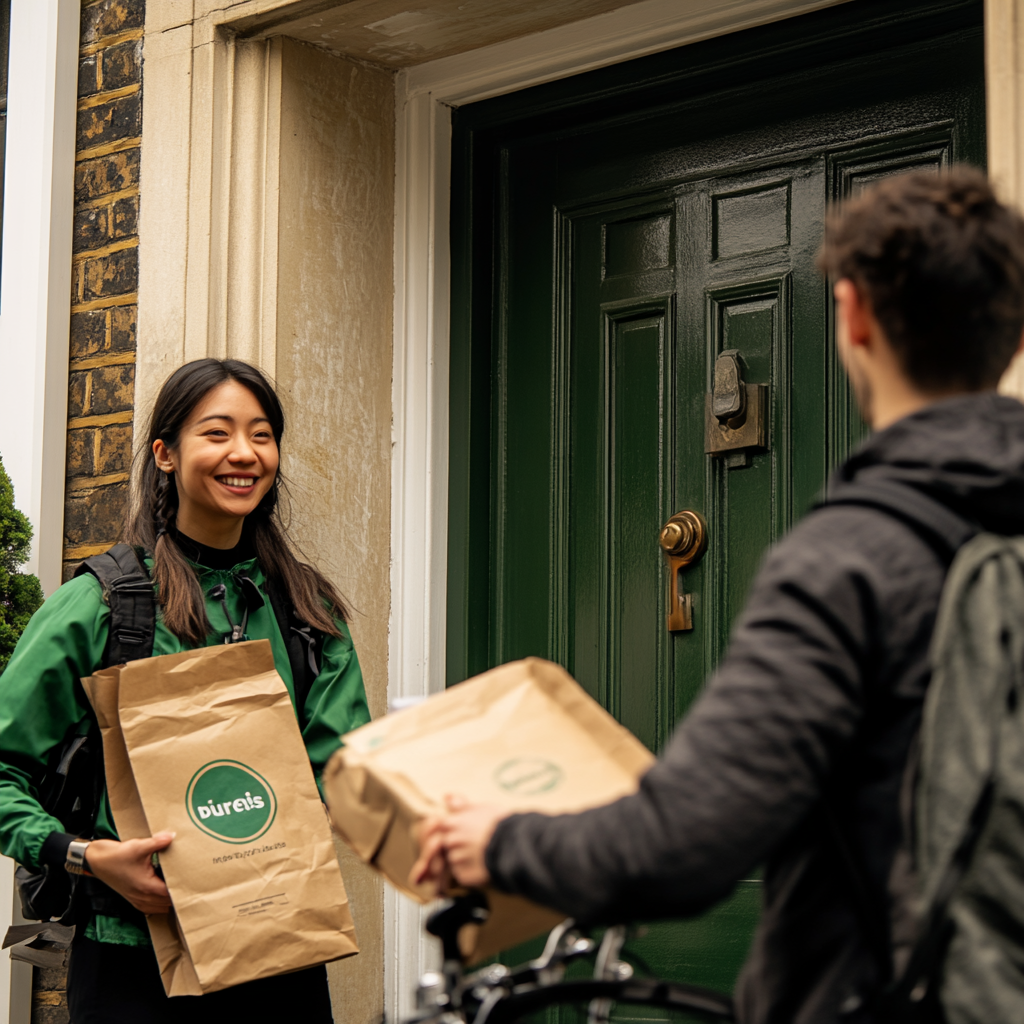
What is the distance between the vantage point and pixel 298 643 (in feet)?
8.93

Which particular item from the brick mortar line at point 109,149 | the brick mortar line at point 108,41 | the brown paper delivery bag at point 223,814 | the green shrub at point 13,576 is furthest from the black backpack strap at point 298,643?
the brick mortar line at point 108,41

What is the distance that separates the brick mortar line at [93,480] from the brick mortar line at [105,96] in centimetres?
108

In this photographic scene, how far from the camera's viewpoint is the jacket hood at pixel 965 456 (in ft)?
4.21

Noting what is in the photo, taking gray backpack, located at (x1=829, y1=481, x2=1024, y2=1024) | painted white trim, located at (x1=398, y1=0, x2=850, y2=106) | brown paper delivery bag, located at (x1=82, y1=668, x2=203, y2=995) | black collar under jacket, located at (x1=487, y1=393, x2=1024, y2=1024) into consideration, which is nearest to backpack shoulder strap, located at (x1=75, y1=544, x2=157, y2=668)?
brown paper delivery bag, located at (x1=82, y1=668, x2=203, y2=995)

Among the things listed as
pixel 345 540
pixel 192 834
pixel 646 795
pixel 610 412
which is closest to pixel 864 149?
pixel 610 412

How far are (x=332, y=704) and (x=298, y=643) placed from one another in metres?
0.14

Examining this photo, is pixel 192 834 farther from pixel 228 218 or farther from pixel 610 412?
pixel 228 218

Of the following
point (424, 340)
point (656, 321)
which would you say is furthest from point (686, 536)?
point (424, 340)

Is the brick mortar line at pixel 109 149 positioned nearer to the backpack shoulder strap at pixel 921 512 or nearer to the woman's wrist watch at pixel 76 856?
the woman's wrist watch at pixel 76 856

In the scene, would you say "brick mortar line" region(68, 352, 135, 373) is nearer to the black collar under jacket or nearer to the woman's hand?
the woman's hand

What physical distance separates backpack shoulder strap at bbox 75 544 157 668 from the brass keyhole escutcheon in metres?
1.31

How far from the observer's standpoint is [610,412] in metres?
3.52

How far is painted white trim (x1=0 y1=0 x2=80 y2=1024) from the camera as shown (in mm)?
3832

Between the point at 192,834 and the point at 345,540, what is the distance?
4.69 feet
